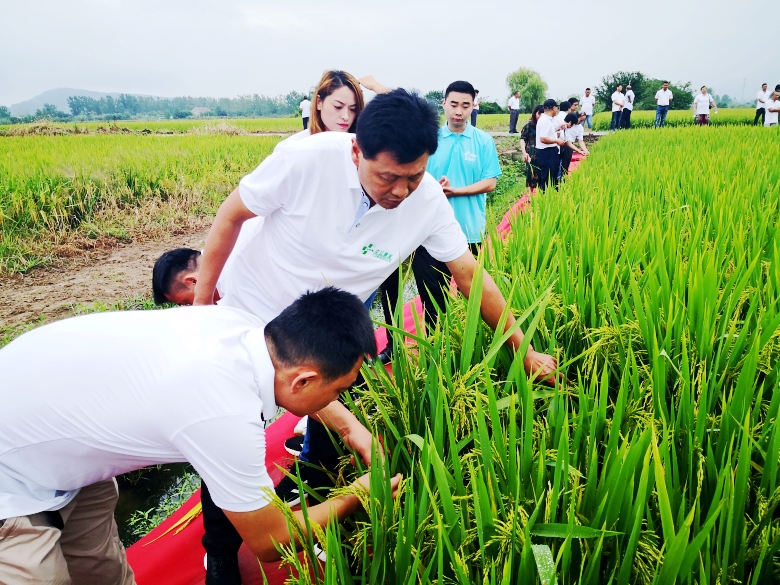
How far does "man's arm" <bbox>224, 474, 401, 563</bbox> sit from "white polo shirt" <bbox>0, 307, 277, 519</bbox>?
29 mm

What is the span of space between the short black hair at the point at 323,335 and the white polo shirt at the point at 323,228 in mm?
560

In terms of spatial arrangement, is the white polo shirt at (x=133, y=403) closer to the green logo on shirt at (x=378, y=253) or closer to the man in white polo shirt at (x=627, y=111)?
the green logo on shirt at (x=378, y=253)

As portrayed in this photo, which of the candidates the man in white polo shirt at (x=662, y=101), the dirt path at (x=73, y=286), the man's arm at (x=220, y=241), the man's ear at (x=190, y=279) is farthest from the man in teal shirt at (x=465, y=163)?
the man in white polo shirt at (x=662, y=101)

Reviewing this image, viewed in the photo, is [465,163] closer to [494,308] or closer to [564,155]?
[494,308]

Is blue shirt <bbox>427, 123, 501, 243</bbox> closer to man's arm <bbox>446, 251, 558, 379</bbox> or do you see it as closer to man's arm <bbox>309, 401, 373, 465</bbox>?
man's arm <bbox>446, 251, 558, 379</bbox>

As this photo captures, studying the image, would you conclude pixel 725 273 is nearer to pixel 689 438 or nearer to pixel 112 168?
pixel 689 438

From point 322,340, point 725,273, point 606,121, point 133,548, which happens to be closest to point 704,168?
point 725,273

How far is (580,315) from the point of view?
1.67 m

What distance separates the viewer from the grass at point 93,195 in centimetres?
564

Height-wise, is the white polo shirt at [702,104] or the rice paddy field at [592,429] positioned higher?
the white polo shirt at [702,104]

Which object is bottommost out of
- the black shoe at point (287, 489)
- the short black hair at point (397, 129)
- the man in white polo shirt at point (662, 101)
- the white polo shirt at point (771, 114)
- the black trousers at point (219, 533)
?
the black shoe at point (287, 489)

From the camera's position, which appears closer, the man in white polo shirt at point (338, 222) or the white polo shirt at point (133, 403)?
the white polo shirt at point (133, 403)

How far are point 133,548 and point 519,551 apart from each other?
5.09 feet

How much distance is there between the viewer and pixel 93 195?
6629 millimetres
